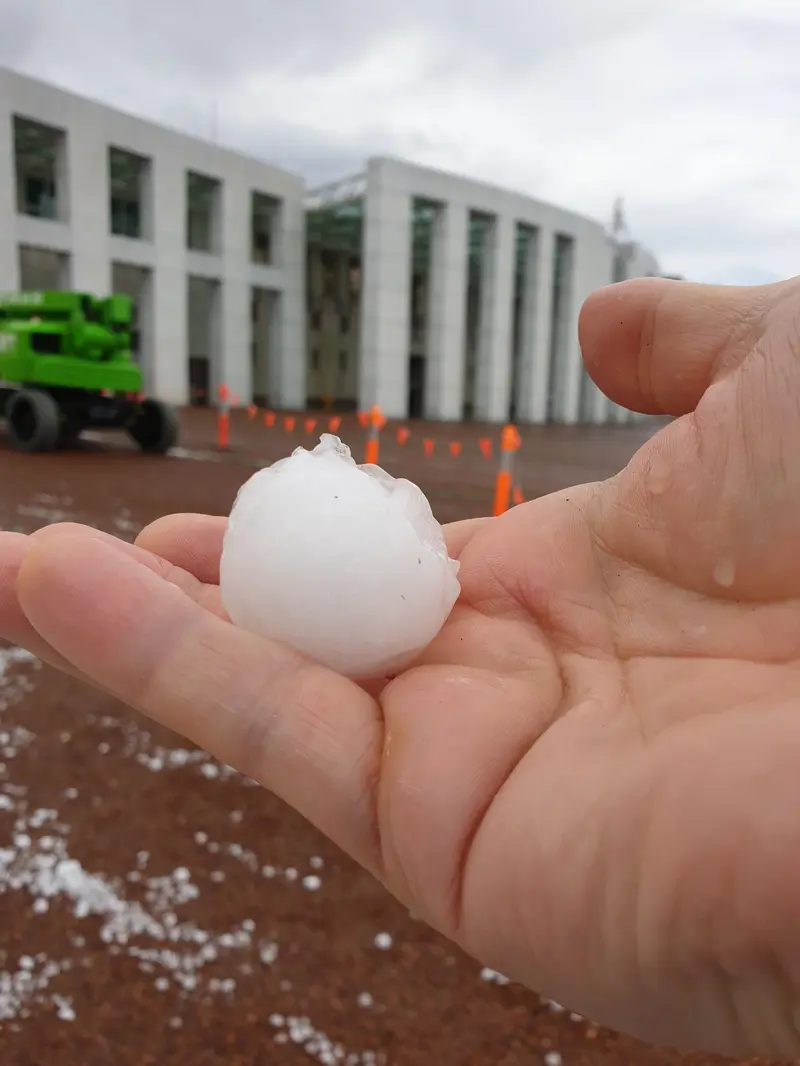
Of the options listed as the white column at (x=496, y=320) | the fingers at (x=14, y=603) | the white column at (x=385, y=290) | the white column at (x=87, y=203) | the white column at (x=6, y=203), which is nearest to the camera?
the fingers at (x=14, y=603)

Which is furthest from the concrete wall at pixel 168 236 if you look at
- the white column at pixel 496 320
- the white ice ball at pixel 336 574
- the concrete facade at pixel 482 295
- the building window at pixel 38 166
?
the white ice ball at pixel 336 574

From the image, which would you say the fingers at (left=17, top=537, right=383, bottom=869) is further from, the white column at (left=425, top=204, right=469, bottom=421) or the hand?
the white column at (left=425, top=204, right=469, bottom=421)

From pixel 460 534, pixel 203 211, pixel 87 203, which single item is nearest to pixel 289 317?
pixel 203 211

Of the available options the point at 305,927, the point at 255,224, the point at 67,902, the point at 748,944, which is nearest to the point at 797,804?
the point at 748,944

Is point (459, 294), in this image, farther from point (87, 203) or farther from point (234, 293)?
point (87, 203)

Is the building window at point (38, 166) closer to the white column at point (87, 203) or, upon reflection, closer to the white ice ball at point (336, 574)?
the white column at point (87, 203)

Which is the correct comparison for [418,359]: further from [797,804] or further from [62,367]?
[797,804]

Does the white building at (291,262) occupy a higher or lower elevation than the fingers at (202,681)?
higher

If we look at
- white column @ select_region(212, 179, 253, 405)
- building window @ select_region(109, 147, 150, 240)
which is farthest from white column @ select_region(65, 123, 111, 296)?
white column @ select_region(212, 179, 253, 405)
